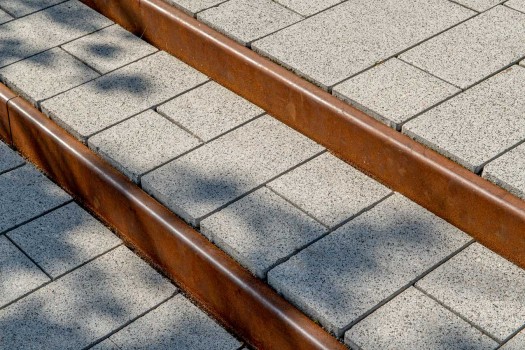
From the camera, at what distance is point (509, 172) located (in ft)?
12.5

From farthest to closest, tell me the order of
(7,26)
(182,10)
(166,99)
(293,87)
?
(7,26)
(182,10)
(166,99)
(293,87)

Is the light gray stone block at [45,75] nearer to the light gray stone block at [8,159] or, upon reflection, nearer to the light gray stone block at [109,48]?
the light gray stone block at [109,48]

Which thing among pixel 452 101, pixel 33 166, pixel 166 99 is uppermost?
pixel 452 101

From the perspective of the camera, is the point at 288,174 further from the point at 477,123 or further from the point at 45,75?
the point at 45,75

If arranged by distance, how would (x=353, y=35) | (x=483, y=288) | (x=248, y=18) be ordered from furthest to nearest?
(x=248, y=18) < (x=353, y=35) < (x=483, y=288)

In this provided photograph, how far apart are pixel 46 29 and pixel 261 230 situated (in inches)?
88.6

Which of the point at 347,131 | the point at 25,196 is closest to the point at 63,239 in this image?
the point at 25,196

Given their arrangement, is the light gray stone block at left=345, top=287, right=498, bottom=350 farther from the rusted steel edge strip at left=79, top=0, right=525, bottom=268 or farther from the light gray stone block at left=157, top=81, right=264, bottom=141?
the light gray stone block at left=157, top=81, right=264, bottom=141

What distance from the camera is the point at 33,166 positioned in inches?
189

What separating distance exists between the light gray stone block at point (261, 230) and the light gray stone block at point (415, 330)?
480 mm

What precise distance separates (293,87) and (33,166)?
142 cm

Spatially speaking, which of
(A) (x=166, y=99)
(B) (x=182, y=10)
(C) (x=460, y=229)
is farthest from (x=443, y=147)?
(B) (x=182, y=10)

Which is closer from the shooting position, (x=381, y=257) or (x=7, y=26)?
(x=381, y=257)

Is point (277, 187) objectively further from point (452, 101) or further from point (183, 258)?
point (452, 101)
